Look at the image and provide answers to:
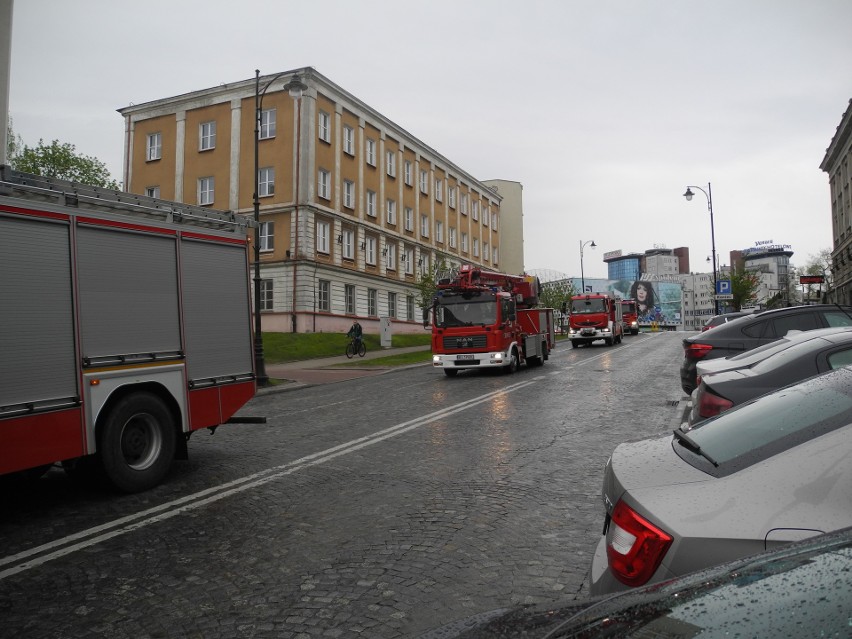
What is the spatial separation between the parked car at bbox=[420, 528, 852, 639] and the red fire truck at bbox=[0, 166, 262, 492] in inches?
207

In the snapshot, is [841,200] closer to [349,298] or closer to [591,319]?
[591,319]

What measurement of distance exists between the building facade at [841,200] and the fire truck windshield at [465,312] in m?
36.0

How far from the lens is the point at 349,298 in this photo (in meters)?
41.8

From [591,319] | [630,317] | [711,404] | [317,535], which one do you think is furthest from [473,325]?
[630,317]

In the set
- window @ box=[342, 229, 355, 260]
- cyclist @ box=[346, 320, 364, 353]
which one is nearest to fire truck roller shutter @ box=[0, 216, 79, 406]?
cyclist @ box=[346, 320, 364, 353]

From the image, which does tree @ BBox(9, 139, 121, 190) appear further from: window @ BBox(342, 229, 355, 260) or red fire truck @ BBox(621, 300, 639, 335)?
red fire truck @ BBox(621, 300, 639, 335)

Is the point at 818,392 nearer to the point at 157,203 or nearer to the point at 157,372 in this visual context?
the point at 157,372

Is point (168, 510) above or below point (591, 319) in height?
below

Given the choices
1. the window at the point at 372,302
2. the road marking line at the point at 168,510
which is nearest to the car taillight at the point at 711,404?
the road marking line at the point at 168,510

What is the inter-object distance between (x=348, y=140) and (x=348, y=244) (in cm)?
690

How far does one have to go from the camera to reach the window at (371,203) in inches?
1775

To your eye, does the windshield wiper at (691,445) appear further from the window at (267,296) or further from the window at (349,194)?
the window at (349,194)

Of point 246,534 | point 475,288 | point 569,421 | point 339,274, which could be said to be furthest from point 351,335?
point 246,534

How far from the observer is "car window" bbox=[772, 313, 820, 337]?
32.9 ft
